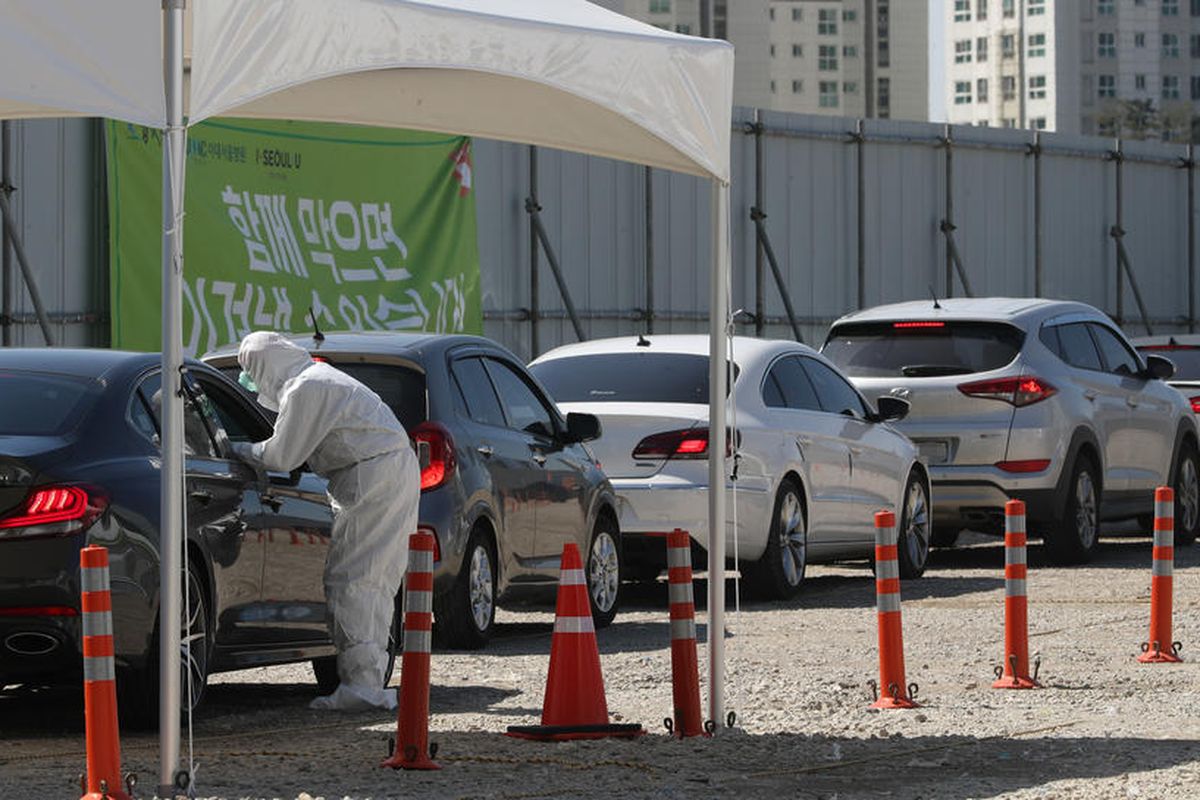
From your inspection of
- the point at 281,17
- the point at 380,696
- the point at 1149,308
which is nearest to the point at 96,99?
the point at 281,17

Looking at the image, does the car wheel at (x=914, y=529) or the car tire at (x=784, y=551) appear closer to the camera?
the car tire at (x=784, y=551)

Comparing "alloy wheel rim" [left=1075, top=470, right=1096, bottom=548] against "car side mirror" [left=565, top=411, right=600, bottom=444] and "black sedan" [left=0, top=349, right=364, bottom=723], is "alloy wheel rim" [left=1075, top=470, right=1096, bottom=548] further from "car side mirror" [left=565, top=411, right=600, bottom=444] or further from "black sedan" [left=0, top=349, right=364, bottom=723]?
"black sedan" [left=0, top=349, right=364, bottom=723]

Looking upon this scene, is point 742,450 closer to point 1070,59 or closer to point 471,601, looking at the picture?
point 471,601

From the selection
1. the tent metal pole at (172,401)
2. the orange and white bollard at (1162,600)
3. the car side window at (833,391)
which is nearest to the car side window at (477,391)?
the orange and white bollard at (1162,600)

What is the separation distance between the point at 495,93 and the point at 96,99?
2743mm

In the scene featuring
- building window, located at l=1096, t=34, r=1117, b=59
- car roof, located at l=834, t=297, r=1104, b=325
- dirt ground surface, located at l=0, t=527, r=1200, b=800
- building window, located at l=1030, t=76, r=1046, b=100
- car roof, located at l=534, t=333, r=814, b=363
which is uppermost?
building window, located at l=1096, t=34, r=1117, b=59

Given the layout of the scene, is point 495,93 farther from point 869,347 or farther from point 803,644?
point 869,347

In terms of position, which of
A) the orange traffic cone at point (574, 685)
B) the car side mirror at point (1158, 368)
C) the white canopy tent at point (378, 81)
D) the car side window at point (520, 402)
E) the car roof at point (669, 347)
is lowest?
the orange traffic cone at point (574, 685)

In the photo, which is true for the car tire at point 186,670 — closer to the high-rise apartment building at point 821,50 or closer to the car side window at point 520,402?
the car side window at point 520,402

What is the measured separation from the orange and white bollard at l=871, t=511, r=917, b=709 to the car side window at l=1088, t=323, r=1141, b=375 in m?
9.19

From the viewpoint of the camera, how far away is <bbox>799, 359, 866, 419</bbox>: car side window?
54.1 feet

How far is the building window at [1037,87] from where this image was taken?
568ft

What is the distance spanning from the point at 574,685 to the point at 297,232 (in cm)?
1197

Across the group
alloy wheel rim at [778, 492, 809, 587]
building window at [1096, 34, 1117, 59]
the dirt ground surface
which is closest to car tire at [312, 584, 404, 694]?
the dirt ground surface
